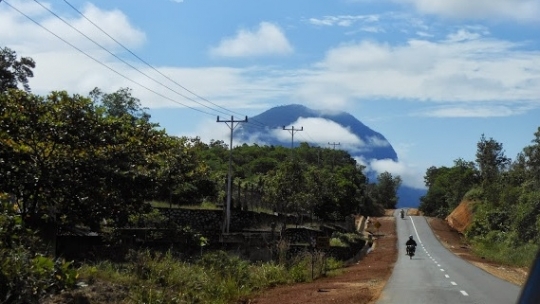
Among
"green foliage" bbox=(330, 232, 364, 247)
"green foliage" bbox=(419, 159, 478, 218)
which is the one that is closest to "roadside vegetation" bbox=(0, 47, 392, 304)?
"green foliage" bbox=(330, 232, 364, 247)

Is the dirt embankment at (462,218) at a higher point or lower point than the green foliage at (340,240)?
higher

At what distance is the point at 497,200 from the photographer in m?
88.7

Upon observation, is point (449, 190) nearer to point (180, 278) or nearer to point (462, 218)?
point (462, 218)

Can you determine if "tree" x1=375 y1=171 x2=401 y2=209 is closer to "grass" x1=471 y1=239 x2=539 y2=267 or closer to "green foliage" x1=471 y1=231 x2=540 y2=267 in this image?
"green foliage" x1=471 y1=231 x2=540 y2=267

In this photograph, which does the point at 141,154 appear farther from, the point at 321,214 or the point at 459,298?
the point at 321,214

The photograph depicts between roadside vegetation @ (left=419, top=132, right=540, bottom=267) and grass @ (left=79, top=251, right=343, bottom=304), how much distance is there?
310 inches

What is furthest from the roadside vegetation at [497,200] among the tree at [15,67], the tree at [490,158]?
the tree at [15,67]

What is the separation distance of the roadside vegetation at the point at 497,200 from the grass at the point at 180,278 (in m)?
7.88

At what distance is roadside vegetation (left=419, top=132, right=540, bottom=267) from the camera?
54.6 metres

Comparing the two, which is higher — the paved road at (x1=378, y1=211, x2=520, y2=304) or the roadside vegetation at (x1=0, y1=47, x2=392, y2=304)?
the roadside vegetation at (x1=0, y1=47, x2=392, y2=304)

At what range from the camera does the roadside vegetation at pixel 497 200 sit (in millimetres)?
54562

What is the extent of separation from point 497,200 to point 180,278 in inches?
3155

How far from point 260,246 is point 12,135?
18.3 metres

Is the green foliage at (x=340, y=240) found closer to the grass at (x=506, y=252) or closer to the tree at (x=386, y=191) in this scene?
the grass at (x=506, y=252)
